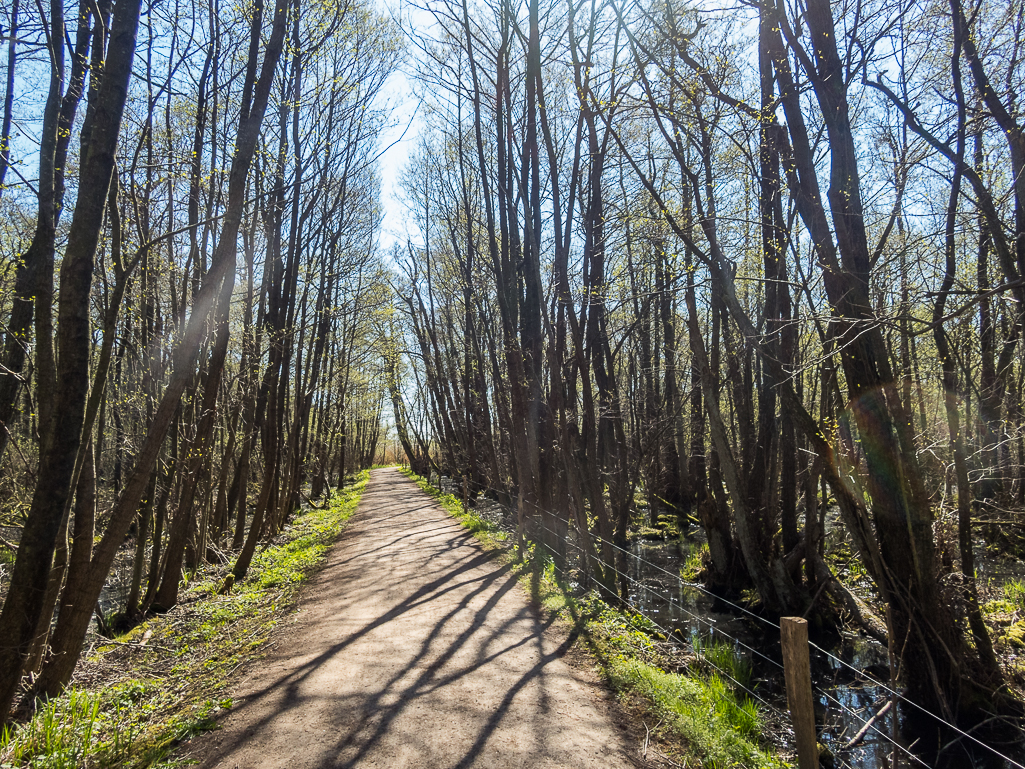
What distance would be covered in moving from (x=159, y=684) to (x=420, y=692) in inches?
94.1

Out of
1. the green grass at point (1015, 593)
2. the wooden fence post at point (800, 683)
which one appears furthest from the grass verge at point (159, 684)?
the green grass at point (1015, 593)

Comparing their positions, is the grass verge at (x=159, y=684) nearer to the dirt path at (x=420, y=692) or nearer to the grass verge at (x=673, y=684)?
the dirt path at (x=420, y=692)

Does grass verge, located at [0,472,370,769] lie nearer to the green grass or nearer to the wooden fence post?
the wooden fence post

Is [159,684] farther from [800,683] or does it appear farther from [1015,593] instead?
[1015,593]

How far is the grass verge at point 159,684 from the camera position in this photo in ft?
12.6

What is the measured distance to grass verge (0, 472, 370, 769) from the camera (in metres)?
3.83

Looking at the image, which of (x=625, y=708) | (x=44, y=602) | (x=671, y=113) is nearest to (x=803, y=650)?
(x=625, y=708)

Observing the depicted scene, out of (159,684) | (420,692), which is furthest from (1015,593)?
(159,684)

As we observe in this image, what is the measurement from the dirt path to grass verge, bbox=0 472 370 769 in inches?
10.4

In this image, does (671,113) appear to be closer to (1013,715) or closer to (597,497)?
(597,497)

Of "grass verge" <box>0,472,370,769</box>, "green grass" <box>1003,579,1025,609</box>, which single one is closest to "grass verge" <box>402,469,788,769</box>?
"grass verge" <box>0,472,370,769</box>

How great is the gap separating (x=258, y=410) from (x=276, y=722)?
8.37 meters

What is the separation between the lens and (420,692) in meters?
4.88

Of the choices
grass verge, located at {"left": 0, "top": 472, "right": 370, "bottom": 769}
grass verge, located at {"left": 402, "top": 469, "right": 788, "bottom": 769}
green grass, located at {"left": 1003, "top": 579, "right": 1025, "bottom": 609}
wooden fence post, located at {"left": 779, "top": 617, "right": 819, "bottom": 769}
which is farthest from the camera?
green grass, located at {"left": 1003, "top": 579, "right": 1025, "bottom": 609}
